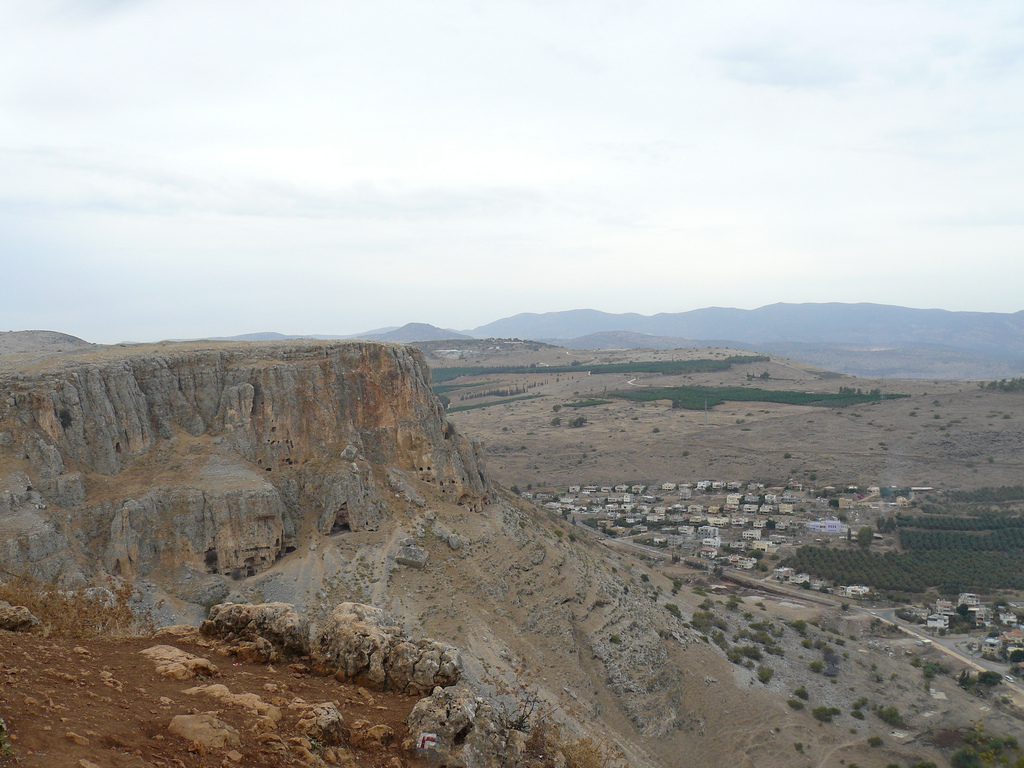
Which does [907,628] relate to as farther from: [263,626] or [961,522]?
[263,626]

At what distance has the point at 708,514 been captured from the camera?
74.4 meters

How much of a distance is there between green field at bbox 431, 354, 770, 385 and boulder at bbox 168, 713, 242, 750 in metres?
160

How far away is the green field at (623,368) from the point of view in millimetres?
171375

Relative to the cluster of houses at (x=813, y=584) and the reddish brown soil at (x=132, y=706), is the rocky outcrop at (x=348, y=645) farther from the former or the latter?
the cluster of houses at (x=813, y=584)

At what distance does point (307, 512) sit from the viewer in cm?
3011

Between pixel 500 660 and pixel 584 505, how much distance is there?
5297 centimetres

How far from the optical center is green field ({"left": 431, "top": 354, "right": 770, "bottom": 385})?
171m

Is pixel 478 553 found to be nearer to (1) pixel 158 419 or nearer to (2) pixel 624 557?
(1) pixel 158 419

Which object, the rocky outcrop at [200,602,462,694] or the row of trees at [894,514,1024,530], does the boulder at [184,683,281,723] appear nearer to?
the rocky outcrop at [200,602,462,694]

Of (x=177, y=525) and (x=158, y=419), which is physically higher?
(x=158, y=419)

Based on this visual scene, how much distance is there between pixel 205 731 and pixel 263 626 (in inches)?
170

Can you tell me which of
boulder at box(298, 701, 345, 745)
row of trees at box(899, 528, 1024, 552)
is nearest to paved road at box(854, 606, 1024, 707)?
row of trees at box(899, 528, 1024, 552)

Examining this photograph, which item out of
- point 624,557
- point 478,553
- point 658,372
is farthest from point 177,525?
point 658,372

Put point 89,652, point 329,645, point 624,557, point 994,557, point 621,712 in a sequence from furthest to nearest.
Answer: point 994,557
point 624,557
point 621,712
point 329,645
point 89,652
